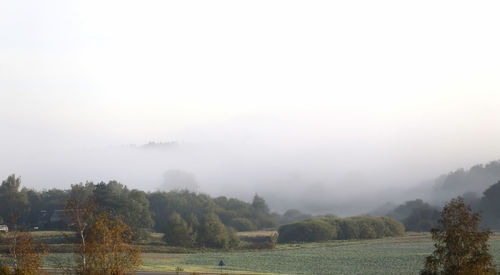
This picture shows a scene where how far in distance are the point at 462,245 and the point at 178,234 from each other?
101180 mm

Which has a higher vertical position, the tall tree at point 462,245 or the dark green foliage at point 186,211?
the dark green foliage at point 186,211

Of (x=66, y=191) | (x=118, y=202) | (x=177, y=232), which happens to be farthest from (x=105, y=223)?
(x=66, y=191)

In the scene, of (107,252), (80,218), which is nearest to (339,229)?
(80,218)

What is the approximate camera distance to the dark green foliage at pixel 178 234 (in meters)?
128

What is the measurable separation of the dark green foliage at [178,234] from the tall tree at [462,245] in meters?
99.5

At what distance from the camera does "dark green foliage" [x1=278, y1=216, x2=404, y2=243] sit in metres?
152

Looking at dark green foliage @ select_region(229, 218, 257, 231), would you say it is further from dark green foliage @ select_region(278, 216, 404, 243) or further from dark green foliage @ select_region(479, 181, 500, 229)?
dark green foliage @ select_region(479, 181, 500, 229)

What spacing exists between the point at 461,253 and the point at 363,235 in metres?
127

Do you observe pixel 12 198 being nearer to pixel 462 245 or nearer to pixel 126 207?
pixel 126 207

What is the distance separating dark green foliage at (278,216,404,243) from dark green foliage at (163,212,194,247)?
3565 centimetres

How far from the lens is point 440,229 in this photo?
35000mm

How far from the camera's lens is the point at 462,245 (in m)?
33.5

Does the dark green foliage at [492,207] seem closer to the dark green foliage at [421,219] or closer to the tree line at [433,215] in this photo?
the tree line at [433,215]

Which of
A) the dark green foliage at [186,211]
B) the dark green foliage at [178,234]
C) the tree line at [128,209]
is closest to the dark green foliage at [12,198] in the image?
the tree line at [128,209]
